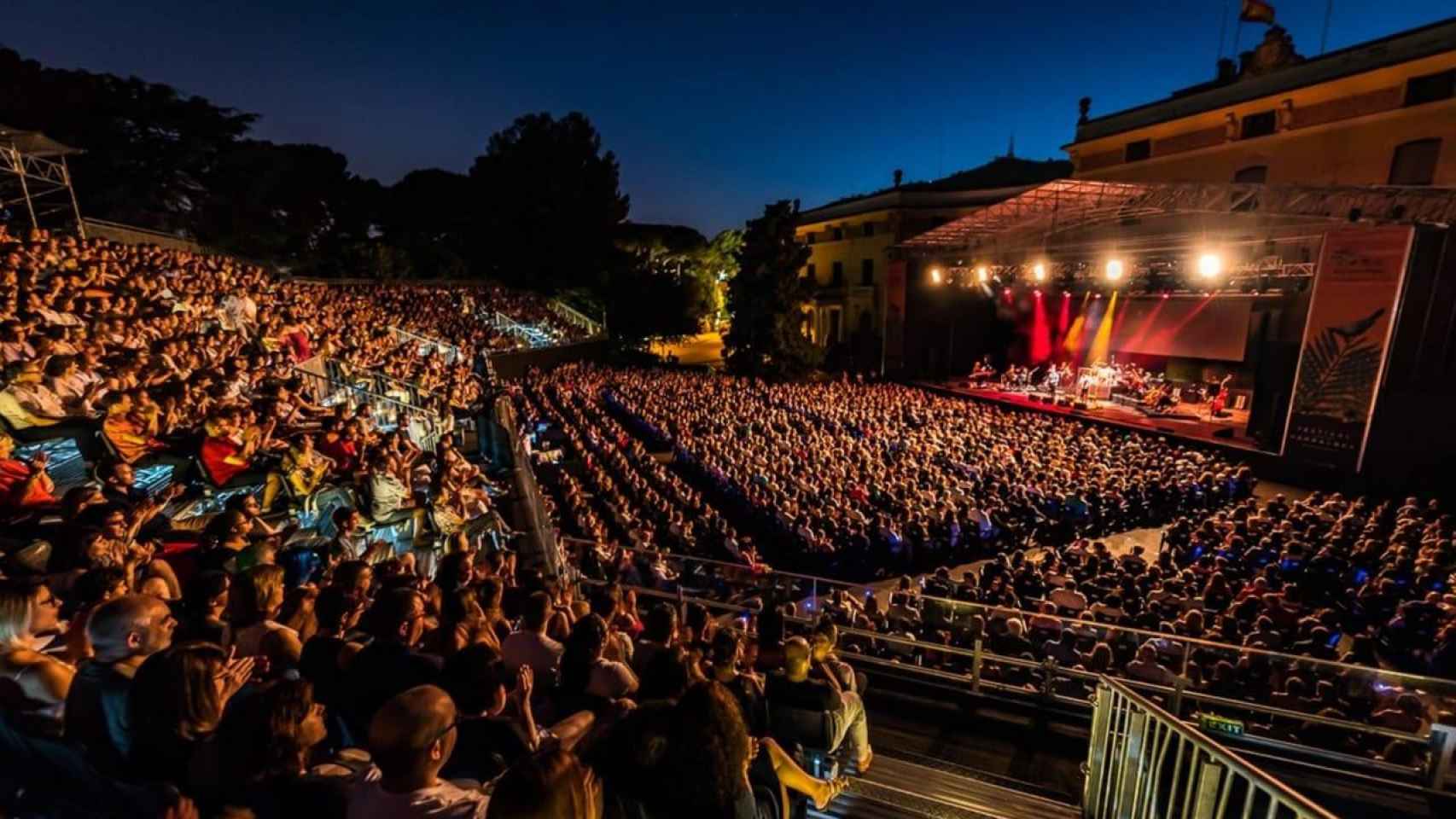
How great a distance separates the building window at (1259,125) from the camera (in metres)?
19.3

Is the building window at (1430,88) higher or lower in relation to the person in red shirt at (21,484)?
higher

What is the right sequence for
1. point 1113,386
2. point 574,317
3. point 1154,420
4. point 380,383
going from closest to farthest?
point 380,383
point 1154,420
point 1113,386
point 574,317

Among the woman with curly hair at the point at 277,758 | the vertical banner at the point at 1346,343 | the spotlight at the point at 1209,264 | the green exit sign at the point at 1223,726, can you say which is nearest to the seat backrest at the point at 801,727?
the woman with curly hair at the point at 277,758

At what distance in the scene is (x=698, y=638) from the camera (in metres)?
3.97

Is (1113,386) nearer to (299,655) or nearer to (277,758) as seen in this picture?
(299,655)

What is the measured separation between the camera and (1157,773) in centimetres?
304

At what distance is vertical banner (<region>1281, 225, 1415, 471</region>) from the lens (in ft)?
40.8

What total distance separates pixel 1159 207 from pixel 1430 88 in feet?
26.2

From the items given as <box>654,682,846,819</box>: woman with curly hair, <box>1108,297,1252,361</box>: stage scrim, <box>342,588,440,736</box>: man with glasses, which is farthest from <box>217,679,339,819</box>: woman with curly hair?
<box>1108,297,1252,361</box>: stage scrim

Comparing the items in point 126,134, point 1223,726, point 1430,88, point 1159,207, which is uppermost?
point 126,134

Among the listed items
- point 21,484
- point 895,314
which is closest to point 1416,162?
point 895,314

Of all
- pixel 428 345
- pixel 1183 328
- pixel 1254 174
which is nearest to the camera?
pixel 1254 174

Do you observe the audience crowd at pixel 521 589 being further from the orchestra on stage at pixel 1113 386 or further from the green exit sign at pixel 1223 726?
the orchestra on stage at pixel 1113 386

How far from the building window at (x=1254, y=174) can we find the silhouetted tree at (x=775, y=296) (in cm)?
1685
